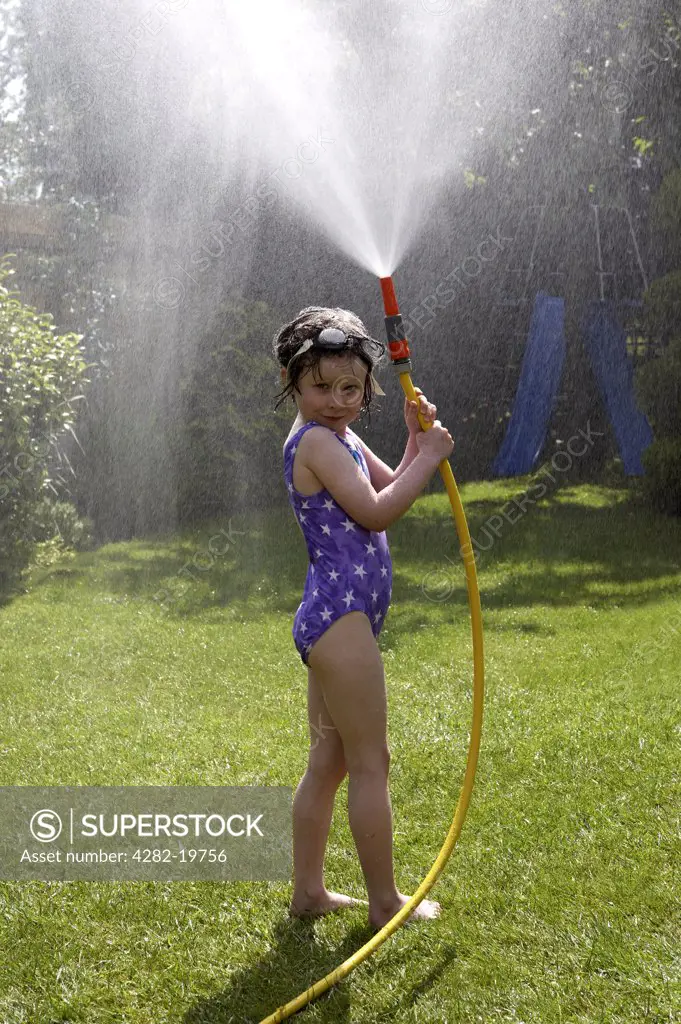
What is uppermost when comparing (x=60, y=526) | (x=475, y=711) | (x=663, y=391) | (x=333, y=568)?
(x=663, y=391)

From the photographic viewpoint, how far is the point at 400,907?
2.82 metres

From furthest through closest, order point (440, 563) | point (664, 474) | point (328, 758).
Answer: point (664, 474) → point (440, 563) → point (328, 758)

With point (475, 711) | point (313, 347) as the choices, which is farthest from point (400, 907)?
point (313, 347)

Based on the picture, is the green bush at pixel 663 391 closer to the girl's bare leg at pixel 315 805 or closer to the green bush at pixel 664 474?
the green bush at pixel 664 474

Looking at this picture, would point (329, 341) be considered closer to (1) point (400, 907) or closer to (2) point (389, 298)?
(2) point (389, 298)

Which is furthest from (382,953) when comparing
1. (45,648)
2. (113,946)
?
(45,648)

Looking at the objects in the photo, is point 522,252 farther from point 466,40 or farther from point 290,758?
point 290,758

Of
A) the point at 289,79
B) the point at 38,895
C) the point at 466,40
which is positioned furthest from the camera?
the point at 466,40

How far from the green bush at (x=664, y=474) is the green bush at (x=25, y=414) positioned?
5.09 meters

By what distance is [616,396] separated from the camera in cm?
1168

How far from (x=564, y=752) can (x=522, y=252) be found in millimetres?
9839

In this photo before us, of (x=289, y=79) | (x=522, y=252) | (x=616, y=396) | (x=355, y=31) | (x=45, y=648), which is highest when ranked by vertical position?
(x=355, y=31)

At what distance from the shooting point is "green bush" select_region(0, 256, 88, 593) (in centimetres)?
806

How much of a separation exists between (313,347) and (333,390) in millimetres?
118
